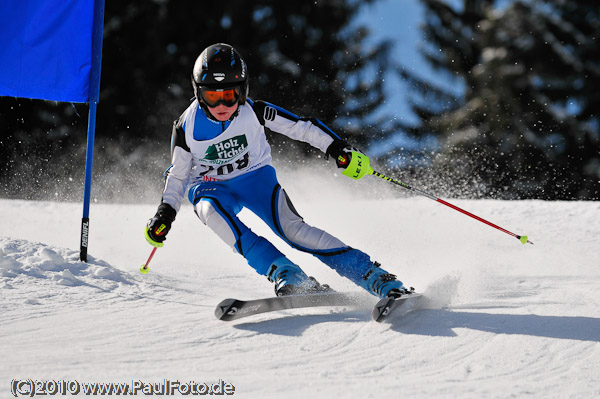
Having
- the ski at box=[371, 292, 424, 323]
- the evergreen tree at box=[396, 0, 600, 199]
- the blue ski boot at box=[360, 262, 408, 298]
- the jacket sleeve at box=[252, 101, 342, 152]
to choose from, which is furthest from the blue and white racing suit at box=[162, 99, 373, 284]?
the evergreen tree at box=[396, 0, 600, 199]

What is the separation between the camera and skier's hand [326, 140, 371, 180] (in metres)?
3.58

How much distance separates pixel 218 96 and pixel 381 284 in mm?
1256

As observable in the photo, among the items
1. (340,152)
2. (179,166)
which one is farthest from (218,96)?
(340,152)

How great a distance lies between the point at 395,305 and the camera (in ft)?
9.50

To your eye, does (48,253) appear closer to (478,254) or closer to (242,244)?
(242,244)

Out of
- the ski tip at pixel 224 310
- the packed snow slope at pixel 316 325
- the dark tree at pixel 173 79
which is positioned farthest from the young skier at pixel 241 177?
the dark tree at pixel 173 79

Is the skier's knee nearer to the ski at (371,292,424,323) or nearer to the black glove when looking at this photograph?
the black glove

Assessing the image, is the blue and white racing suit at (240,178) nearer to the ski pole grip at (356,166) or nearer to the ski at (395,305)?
the ski pole grip at (356,166)

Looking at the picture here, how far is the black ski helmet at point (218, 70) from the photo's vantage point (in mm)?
3340

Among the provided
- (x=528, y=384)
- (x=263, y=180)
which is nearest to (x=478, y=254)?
(x=263, y=180)

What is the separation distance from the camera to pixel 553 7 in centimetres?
1842

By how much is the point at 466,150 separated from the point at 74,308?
619 inches

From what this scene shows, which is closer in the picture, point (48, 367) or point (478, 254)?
point (48, 367)

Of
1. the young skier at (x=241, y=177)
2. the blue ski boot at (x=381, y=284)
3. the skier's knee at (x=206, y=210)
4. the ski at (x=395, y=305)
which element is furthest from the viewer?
the skier's knee at (x=206, y=210)
